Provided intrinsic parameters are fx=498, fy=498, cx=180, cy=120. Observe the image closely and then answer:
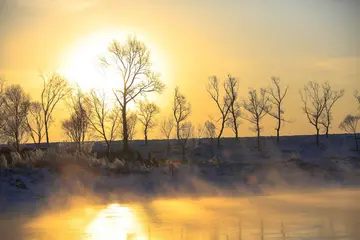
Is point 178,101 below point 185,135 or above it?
above

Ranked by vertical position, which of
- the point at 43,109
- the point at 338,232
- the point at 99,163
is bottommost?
the point at 338,232

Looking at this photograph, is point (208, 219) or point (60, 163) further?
point (60, 163)

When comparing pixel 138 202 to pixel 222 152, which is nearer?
pixel 138 202

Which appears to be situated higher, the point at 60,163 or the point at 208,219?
the point at 60,163

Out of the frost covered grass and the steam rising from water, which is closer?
the steam rising from water

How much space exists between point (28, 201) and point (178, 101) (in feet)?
196

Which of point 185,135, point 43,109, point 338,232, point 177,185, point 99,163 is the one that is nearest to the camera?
point 338,232

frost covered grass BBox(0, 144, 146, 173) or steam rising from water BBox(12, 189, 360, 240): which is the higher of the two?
frost covered grass BBox(0, 144, 146, 173)

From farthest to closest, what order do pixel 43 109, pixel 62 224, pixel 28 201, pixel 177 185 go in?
pixel 43 109
pixel 177 185
pixel 28 201
pixel 62 224

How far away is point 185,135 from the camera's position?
75.9 metres

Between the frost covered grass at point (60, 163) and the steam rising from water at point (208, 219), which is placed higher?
the frost covered grass at point (60, 163)

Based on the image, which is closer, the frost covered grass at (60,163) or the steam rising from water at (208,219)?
the steam rising from water at (208,219)

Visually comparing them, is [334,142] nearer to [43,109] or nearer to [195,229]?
[43,109]

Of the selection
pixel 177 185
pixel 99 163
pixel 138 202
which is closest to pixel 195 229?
pixel 138 202
